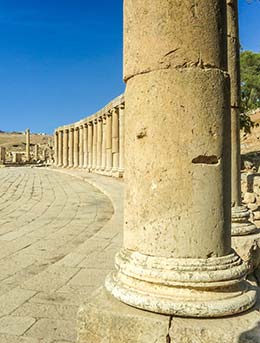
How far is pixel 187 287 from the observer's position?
96.7 inches

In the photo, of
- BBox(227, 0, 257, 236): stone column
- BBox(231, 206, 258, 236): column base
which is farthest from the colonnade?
BBox(231, 206, 258, 236): column base

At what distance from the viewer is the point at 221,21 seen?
2779 millimetres

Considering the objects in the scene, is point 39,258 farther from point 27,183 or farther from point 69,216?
point 27,183

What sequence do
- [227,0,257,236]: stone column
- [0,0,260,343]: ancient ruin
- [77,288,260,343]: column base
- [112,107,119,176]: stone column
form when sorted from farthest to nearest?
[112,107,119,176]: stone column
[227,0,257,236]: stone column
[0,0,260,343]: ancient ruin
[77,288,260,343]: column base

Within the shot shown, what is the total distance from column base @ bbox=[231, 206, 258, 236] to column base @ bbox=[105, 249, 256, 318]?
2.36m

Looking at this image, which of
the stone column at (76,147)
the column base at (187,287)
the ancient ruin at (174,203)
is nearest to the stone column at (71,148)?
the stone column at (76,147)

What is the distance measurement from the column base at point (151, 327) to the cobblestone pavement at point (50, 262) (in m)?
0.62

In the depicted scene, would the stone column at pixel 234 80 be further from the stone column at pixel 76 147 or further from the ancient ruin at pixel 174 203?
the stone column at pixel 76 147

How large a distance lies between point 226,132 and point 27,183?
1336 centimetres

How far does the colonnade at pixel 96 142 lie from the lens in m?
18.4

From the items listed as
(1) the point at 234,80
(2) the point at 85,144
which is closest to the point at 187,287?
(1) the point at 234,80

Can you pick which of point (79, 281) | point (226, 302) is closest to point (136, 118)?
point (226, 302)

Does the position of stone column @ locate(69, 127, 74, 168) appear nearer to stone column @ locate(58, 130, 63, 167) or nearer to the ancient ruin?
stone column @ locate(58, 130, 63, 167)

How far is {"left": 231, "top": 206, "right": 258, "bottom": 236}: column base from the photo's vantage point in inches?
195
